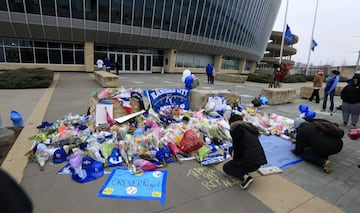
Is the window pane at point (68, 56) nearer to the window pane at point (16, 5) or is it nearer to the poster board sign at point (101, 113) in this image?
the window pane at point (16, 5)

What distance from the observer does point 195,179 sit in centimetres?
338

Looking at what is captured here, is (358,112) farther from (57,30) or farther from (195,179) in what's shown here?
(57,30)

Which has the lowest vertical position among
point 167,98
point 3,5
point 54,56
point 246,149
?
point 246,149

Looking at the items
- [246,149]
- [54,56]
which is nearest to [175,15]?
[54,56]

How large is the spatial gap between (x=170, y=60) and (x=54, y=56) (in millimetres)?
15392

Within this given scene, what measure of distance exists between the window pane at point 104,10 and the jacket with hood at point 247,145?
82.2 ft

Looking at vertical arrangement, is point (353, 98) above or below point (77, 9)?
below

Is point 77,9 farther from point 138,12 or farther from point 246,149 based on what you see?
point 246,149

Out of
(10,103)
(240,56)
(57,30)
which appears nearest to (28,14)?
(57,30)

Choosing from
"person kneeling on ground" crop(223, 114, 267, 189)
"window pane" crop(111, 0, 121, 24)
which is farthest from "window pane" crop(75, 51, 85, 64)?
"person kneeling on ground" crop(223, 114, 267, 189)

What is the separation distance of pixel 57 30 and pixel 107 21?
5.55 meters

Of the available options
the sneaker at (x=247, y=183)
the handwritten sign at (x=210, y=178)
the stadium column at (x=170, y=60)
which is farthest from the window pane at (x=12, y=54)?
the sneaker at (x=247, y=183)

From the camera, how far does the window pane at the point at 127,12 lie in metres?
23.8

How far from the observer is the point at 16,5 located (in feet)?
64.8
